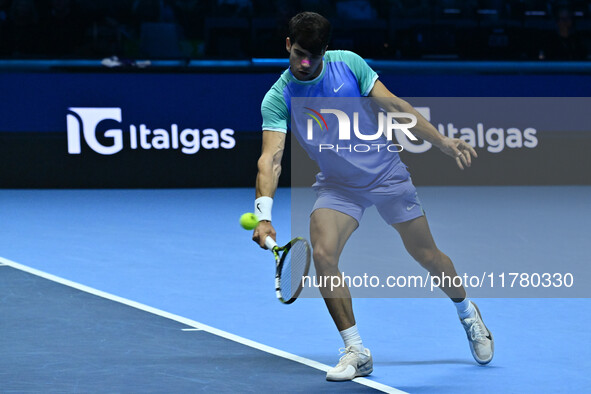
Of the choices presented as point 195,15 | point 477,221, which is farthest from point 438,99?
point 195,15

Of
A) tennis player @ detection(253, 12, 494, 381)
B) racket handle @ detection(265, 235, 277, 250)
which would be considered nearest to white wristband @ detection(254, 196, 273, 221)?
tennis player @ detection(253, 12, 494, 381)

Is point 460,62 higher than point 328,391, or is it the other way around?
point 460,62

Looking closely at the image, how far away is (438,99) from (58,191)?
4305 millimetres

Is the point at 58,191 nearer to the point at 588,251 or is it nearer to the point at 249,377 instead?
the point at 588,251

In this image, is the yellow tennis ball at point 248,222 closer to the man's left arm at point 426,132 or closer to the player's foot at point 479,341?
the man's left arm at point 426,132

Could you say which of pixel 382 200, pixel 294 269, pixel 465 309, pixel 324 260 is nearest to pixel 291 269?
pixel 294 269

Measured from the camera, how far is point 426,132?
4871 millimetres

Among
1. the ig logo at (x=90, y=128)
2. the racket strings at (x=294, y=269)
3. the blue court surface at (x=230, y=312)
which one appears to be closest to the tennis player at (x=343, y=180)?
the racket strings at (x=294, y=269)

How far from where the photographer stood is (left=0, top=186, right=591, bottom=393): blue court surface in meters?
4.89

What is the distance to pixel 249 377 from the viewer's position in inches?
191

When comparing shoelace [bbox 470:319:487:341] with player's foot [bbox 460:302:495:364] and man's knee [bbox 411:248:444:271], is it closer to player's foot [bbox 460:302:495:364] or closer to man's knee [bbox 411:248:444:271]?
player's foot [bbox 460:302:495:364]

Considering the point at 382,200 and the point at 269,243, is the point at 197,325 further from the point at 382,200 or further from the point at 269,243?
the point at 269,243

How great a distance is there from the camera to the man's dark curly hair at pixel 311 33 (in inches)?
180

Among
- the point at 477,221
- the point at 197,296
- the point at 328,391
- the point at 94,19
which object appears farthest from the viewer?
the point at 94,19
